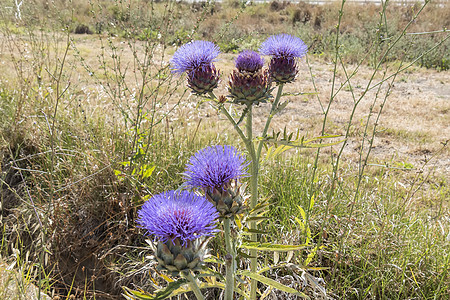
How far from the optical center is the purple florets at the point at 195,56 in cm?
206

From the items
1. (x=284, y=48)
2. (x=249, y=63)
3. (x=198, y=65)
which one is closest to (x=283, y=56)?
(x=284, y=48)

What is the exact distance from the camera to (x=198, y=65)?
2055 millimetres

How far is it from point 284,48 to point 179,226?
1321 mm

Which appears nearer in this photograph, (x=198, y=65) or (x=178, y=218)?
(x=178, y=218)

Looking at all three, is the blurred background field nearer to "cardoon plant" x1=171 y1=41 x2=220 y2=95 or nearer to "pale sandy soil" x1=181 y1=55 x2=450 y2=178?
"pale sandy soil" x1=181 y1=55 x2=450 y2=178

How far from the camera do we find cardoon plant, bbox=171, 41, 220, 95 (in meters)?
2.04

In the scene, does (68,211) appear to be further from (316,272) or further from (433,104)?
(433,104)

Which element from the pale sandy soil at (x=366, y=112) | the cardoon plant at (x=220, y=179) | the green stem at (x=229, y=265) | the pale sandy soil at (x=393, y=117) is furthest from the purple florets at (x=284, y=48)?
the pale sandy soil at (x=393, y=117)

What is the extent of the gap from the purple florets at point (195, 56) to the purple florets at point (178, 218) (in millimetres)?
924

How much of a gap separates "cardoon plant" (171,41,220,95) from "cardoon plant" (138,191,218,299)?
0.79m

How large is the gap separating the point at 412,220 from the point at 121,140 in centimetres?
272

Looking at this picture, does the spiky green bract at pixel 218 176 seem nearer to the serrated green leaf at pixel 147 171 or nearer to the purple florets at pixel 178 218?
the purple florets at pixel 178 218

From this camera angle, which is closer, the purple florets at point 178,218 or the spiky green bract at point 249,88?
the purple florets at point 178,218

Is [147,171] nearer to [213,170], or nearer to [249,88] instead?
[249,88]
